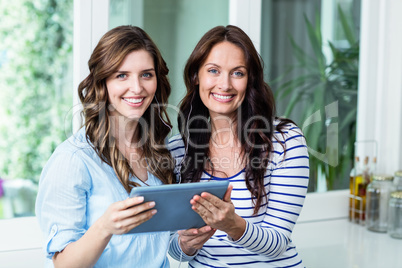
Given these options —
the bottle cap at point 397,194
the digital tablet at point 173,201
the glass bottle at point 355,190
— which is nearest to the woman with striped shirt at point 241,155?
the digital tablet at point 173,201

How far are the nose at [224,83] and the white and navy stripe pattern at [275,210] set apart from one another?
0.71 feet

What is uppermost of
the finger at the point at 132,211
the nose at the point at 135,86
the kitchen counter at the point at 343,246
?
the nose at the point at 135,86

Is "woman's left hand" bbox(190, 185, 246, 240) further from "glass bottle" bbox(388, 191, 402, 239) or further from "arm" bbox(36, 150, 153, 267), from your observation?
"glass bottle" bbox(388, 191, 402, 239)

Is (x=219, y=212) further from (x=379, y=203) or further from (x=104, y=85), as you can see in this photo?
(x=379, y=203)

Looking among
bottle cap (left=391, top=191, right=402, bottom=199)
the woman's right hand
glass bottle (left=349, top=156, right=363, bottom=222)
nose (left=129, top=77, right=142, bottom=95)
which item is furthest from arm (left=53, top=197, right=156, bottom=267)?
glass bottle (left=349, top=156, right=363, bottom=222)

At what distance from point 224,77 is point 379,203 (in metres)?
1.09

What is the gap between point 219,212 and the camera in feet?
3.94

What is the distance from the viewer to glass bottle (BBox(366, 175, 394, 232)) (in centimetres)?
215

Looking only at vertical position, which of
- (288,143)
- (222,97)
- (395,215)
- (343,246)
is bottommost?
(343,246)

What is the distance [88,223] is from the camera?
1263 millimetres

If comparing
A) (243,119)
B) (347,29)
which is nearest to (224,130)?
(243,119)

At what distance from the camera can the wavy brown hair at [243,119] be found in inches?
58.0

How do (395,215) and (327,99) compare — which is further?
(327,99)

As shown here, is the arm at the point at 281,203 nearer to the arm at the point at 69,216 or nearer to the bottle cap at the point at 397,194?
the arm at the point at 69,216
